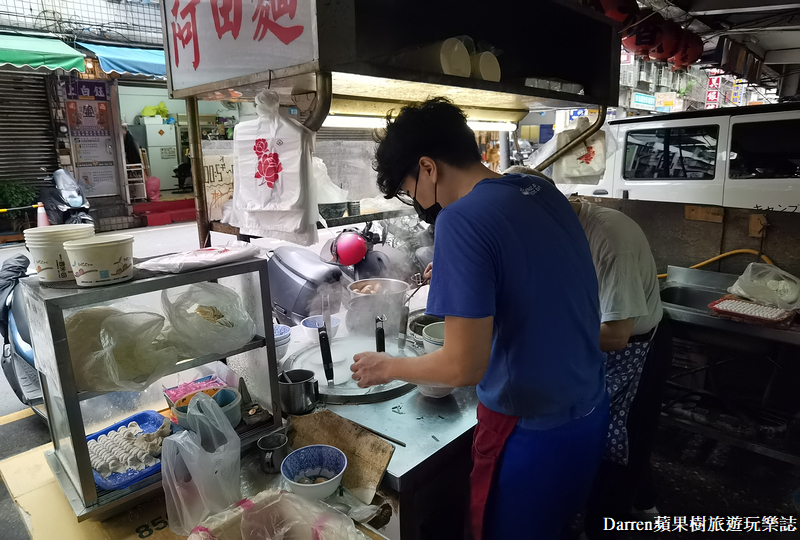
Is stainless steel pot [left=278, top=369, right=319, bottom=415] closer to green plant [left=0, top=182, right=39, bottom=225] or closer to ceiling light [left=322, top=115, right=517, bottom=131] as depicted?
ceiling light [left=322, top=115, right=517, bottom=131]

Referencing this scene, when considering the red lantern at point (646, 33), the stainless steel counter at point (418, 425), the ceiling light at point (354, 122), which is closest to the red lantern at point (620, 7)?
the red lantern at point (646, 33)

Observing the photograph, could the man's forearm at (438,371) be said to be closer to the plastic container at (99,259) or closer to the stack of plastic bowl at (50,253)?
the plastic container at (99,259)

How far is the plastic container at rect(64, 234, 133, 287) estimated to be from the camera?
1.23 m

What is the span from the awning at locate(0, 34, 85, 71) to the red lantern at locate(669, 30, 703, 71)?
811 cm

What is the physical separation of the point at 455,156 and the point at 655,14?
462 centimetres

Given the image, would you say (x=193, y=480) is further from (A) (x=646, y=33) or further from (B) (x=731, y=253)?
(A) (x=646, y=33)

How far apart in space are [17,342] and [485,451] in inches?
138

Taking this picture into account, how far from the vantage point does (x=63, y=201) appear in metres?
8.74

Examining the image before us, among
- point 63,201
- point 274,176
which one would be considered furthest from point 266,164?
point 63,201

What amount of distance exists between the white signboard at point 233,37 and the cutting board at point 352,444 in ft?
3.69

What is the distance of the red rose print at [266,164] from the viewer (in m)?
1.71

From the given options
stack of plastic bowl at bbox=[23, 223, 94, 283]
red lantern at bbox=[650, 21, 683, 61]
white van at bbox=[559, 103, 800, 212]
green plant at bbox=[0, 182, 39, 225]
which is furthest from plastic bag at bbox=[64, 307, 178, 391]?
green plant at bbox=[0, 182, 39, 225]

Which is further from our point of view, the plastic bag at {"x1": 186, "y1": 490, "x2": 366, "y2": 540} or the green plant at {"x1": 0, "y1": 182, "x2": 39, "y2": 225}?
the green plant at {"x1": 0, "y1": 182, "x2": 39, "y2": 225}

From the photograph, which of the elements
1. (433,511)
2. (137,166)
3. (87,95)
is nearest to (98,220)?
(137,166)
